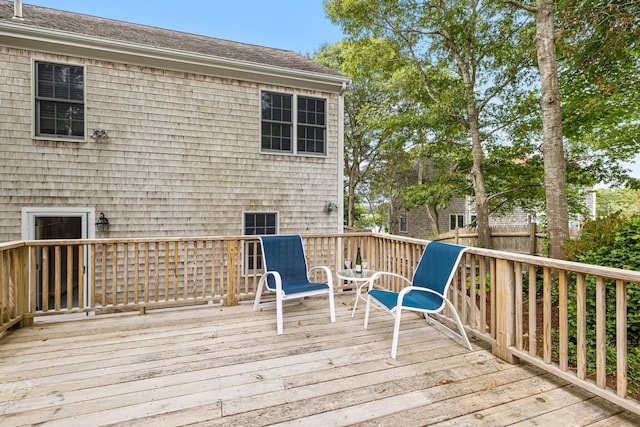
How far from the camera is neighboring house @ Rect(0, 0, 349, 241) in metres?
4.96

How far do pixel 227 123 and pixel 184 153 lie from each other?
1.02 m

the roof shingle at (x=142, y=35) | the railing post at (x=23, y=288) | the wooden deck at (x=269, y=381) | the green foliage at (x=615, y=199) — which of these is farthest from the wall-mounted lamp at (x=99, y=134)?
the green foliage at (x=615, y=199)

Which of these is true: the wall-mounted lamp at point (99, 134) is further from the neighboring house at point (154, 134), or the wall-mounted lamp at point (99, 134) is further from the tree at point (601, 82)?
the tree at point (601, 82)

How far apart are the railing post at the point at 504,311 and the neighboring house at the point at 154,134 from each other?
4371mm

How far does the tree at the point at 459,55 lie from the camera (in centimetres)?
752

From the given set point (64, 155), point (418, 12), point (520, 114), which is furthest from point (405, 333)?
point (418, 12)

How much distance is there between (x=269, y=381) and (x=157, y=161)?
485 cm

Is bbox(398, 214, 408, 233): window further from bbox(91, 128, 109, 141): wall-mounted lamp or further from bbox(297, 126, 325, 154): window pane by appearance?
bbox(91, 128, 109, 141): wall-mounted lamp

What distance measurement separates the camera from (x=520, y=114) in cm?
795

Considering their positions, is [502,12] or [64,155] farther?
[502,12]

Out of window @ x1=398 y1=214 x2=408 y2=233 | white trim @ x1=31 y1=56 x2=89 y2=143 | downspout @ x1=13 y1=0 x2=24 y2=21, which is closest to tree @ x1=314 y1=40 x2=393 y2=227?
window @ x1=398 y1=214 x2=408 y2=233

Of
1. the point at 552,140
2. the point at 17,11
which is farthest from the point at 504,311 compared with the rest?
the point at 17,11

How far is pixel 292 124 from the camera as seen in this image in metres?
6.52

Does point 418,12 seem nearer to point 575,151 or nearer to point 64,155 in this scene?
point 575,151
